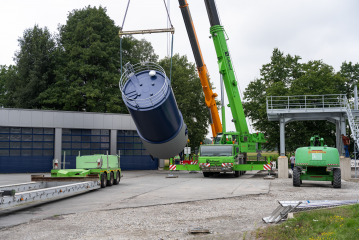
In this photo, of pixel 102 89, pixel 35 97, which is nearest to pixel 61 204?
pixel 102 89

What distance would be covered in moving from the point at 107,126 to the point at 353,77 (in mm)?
34029

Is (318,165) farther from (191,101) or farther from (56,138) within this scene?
(191,101)

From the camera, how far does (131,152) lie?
31016 millimetres

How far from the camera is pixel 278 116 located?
24.2m

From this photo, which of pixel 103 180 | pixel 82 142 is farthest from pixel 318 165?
pixel 82 142

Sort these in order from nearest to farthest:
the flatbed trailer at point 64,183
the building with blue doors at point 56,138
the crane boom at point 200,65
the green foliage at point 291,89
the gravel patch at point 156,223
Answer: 1. the gravel patch at point 156,223
2. the flatbed trailer at point 64,183
3. the crane boom at point 200,65
4. the building with blue doors at point 56,138
5. the green foliage at point 291,89

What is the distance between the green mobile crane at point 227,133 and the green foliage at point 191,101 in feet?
53.9

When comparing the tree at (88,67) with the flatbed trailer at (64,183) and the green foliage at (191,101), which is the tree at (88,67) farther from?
the flatbed trailer at (64,183)

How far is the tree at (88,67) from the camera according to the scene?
1492 inches

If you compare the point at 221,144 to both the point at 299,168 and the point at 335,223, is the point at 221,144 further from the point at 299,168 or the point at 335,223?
the point at 335,223

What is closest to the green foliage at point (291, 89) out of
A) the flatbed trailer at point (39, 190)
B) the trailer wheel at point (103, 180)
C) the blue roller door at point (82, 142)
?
the blue roller door at point (82, 142)

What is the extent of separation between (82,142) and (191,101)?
17.2 metres

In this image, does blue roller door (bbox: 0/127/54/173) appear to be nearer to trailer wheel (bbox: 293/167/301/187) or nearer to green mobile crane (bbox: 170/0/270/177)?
green mobile crane (bbox: 170/0/270/177)

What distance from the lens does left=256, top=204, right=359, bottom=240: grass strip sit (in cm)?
616
